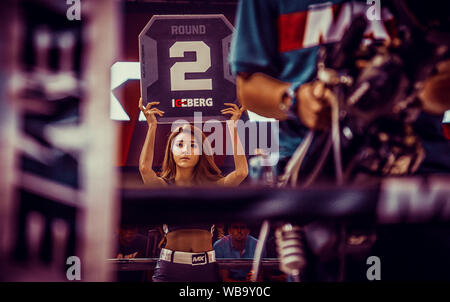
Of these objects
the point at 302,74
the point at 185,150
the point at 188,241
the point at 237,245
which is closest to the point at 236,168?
the point at 185,150

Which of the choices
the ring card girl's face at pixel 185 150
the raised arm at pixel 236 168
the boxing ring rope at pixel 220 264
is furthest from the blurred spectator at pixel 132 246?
the raised arm at pixel 236 168

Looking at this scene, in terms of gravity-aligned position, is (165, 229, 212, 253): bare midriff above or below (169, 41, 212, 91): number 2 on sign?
below

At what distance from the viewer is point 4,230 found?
0.44m

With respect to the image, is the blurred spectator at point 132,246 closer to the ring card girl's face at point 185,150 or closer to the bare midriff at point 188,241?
the bare midriff at point 188,241

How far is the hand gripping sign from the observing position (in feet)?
6.73

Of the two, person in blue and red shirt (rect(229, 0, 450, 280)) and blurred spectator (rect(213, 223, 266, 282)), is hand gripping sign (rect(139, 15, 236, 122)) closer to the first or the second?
blurred spectator (rect(213, 223, 266, 282))

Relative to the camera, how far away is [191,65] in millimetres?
2049

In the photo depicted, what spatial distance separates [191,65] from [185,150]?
0.61m

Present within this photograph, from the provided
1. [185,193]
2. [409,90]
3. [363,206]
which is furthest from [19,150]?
[409,90]

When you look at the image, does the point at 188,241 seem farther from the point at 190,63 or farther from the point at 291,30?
the point at 291,30

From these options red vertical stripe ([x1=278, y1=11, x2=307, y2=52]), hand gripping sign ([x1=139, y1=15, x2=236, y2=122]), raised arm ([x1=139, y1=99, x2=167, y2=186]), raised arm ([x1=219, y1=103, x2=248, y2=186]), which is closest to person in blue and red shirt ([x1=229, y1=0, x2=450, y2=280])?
red vertical stripe ([x1=278, y1=11, x2=307, y2=52])

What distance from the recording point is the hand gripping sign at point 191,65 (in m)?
2.05

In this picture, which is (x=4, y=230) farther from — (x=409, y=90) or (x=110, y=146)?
(x=409, y=90)

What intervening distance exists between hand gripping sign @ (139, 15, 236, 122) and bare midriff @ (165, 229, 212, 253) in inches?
26.7
